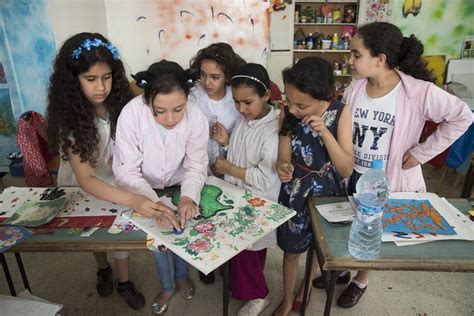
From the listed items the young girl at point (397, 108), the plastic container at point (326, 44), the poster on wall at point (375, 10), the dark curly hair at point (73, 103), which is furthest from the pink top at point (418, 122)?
the plastic container at point (326, 44)

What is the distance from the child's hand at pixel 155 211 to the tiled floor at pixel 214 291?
836mm

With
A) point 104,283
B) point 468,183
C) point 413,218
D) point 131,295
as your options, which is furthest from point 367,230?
point 468,183

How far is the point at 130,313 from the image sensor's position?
5.70 feet

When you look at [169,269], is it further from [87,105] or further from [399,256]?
[399,256]

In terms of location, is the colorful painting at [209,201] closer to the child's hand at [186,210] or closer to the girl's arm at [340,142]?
the child's hand at [186,210]

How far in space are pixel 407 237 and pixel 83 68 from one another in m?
1.29

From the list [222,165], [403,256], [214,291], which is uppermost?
[222,165]

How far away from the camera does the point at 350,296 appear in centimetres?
177

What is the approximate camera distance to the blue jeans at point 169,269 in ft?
5.09

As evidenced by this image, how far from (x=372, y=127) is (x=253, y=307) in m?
1.02

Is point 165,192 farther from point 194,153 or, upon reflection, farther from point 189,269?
point 189,269

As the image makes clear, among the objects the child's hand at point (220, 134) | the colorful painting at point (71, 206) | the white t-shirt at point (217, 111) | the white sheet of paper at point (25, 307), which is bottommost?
the white sheet of paper at point (25, 307)

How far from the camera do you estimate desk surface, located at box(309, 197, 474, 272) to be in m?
0.98

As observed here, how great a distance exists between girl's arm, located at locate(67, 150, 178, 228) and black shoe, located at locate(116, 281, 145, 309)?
0.70 meters
